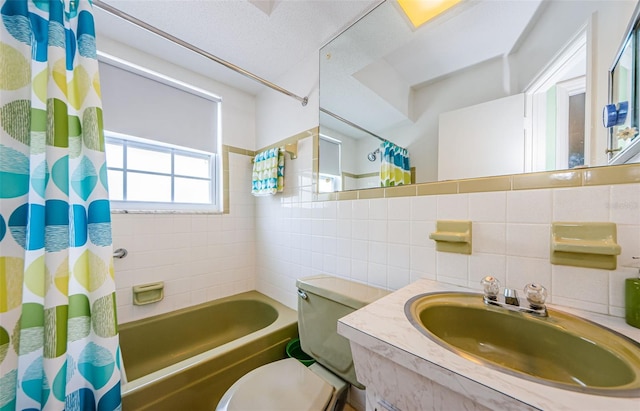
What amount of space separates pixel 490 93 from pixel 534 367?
3.07ft

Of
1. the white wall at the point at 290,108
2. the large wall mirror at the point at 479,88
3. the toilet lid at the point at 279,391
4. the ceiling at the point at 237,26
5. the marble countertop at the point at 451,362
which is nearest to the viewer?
the marble countertop at the point at 451,362

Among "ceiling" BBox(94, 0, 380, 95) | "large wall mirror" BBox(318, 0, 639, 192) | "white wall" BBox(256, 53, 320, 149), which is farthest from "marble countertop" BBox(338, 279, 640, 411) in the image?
"ceiling" BBox(94, 0, 380, 95)

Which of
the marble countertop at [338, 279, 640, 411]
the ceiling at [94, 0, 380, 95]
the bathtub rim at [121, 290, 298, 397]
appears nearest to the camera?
the marble countertop at [338, 279, 640, 411]

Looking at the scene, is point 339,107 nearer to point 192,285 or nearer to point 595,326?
point 595,326

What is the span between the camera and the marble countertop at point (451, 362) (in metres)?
0.35

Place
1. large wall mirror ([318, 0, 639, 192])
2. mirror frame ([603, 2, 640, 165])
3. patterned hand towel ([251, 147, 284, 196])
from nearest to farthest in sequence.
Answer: mirror frame ([603, 2, 640, 165])
large wall mirror ([318, 0, 639, 192])
patterned hand towel ([251, 147, 284, 196])

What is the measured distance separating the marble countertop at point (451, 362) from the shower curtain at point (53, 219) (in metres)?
0.95

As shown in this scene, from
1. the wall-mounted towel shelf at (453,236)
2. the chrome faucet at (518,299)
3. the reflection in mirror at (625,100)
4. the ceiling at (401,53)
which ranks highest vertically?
the ceiling at (401,53)

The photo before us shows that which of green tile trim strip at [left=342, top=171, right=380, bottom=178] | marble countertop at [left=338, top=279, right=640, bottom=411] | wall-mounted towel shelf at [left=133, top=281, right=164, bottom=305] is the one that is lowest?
wall-mounted towel shelf at [left=133, top=281, right=164, bottom=305]

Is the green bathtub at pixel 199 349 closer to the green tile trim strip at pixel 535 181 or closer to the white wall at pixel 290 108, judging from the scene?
the green tile trim strip at pixel 535 181

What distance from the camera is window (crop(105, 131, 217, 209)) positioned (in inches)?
60.2

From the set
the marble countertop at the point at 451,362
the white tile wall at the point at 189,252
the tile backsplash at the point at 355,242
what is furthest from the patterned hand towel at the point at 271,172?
the marble countertop at the point at 451,362

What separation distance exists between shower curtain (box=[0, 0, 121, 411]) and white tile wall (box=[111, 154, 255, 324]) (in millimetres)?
715

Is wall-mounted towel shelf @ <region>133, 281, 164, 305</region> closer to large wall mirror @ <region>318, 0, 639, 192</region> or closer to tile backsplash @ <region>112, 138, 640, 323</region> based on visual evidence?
tile backsplash @ <region>112, 138, 640, 323</region>
